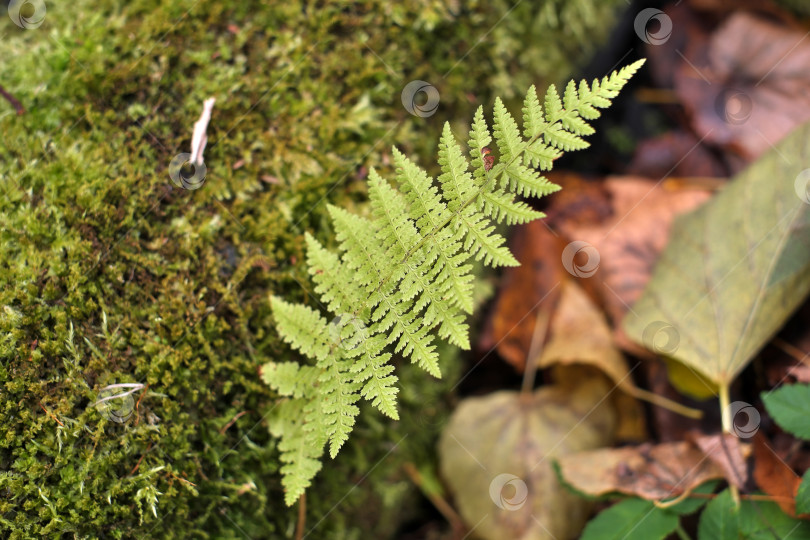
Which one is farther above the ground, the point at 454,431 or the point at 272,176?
the point at 272,176

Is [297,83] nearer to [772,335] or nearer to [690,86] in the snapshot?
[772,335]

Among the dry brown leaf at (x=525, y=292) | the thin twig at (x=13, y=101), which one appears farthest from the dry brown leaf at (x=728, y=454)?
the thin twig at (x=13, y=101)

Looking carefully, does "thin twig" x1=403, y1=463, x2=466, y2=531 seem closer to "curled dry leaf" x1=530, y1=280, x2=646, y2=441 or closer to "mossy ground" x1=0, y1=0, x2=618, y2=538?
"mossy ground" x1=0, y1=0, x2=618, y2=538

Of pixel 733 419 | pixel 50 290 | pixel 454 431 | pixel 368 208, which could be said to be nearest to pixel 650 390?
pixel 733 419

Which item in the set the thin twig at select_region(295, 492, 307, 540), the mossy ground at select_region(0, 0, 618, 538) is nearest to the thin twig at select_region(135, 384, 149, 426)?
the mossy ground at select_region(0, 0, 618, 538)

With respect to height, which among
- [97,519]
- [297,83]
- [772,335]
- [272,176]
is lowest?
[97,519]

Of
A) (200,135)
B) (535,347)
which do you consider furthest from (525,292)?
(200,135)

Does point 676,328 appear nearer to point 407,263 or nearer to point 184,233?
point 407,263
